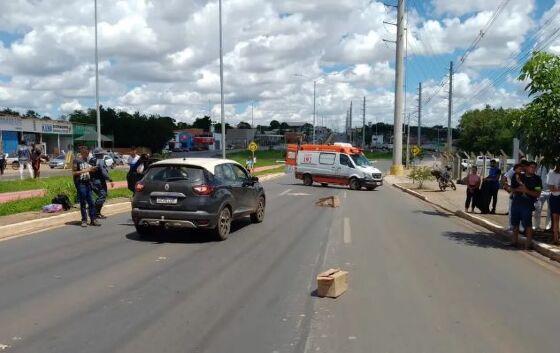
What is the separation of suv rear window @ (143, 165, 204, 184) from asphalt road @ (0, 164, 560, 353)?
45.7 inches

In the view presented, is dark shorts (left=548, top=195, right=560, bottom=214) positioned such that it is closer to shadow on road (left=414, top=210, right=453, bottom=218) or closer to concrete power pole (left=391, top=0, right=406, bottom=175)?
shadow on road (left=414, top=210, right=453, bottom=218)

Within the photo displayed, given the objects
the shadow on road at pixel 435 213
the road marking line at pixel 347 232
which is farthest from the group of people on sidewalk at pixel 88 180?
the shadow on road at pixel 435 213

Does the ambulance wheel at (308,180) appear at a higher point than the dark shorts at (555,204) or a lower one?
lower

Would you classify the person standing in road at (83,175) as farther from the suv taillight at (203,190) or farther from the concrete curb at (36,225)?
the suv taillight at (203,190)

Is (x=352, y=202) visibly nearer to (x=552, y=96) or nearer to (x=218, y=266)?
(x=552, y=96)

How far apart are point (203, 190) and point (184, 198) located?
0.37 metres

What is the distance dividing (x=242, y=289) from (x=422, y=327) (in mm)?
2331

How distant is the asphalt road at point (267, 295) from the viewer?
518 cm

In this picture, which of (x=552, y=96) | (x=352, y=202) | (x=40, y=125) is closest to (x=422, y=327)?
(x=552, y=96)

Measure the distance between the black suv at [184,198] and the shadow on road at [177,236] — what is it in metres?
0.22

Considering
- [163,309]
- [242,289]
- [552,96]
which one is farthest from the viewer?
[552,96]

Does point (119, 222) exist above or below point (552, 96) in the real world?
below

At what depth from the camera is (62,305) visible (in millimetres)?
6227

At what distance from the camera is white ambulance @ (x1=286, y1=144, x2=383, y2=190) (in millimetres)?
29984
